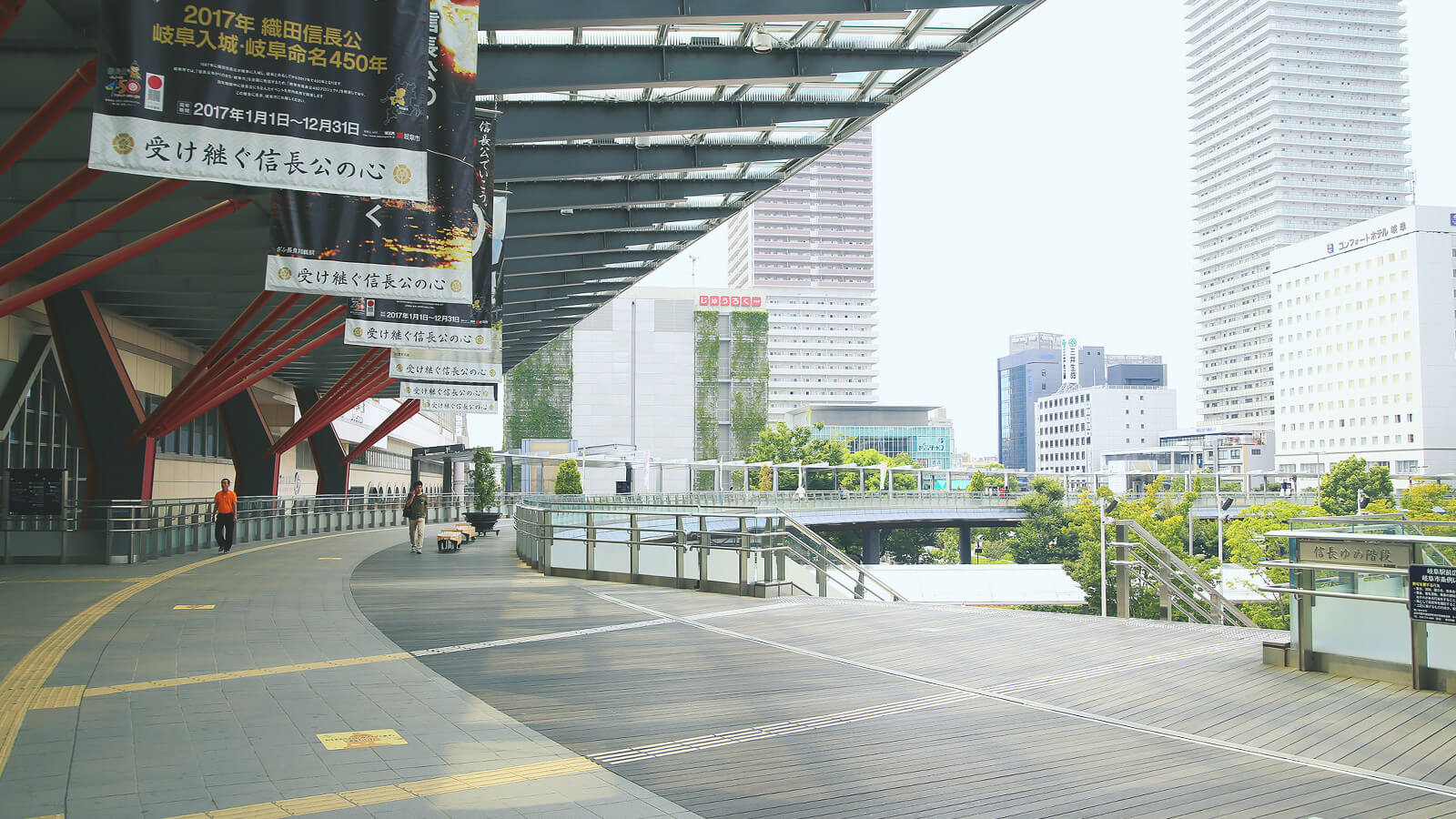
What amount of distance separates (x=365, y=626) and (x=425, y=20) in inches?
249

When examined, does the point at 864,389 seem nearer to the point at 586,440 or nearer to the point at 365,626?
the point at 586,440

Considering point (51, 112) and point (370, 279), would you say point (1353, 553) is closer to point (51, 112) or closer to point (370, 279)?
point (370, 279)

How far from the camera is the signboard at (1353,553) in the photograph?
7.31m

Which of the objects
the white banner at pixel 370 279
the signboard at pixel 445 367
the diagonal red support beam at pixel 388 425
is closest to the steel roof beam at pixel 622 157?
the signboard at pixel 445 367

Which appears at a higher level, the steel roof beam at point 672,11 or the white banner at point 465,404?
the steel roof beam at point 672,11

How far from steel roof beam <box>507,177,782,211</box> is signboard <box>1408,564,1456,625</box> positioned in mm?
16503

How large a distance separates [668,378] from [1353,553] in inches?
4052

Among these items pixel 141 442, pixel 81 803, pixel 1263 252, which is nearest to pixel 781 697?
pixel 81 803

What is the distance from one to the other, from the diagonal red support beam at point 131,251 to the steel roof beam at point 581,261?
12.7 meters

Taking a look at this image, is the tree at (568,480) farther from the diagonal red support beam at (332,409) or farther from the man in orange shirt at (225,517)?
the man in orange shirt at (225,517)

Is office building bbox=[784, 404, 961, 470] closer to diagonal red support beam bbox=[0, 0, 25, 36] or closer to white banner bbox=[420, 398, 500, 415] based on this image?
white banner bbox=[420, 398, 500, 415]

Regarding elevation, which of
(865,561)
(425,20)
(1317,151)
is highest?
(1317,151)

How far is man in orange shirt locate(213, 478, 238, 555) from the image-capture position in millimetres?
22906

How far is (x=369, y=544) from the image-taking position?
28453 millimetres
